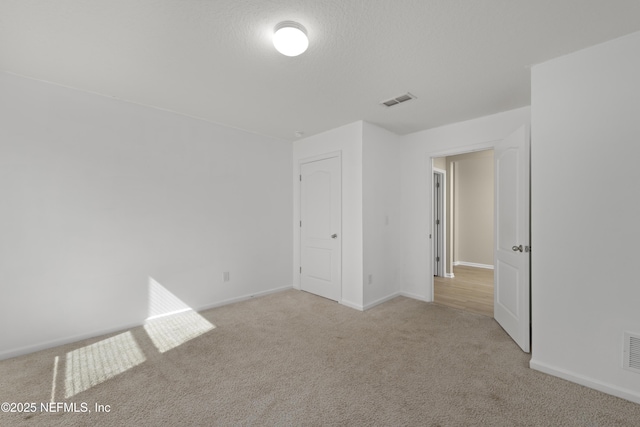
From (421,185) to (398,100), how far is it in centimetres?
146

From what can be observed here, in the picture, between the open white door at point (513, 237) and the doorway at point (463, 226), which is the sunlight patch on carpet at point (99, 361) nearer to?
the open white door at point (513, 237)

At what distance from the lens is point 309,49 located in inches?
80.7

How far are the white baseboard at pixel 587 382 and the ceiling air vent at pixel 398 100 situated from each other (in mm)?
2613

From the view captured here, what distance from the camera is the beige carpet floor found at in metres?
1.71

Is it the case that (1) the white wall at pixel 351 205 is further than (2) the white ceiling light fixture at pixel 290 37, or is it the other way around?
(1) the white wall at pixel 351 205

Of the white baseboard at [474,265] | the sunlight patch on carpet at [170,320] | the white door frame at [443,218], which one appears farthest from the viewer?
the white baseboard at [474,265]

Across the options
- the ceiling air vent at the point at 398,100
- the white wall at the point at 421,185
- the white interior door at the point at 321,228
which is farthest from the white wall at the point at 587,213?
the white interior door at the point at 321,228

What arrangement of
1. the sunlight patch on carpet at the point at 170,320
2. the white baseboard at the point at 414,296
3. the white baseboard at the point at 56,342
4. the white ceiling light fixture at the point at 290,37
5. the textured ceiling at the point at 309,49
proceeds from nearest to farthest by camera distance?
the textured ceiling at the point at 309,49 < the white ceiling light fixture at the point at 290,37 < the white baseboard at the point at 56,342 < the sunlight patch on carpet at the point at 170,320 < the white baseboard at the point at 414,296

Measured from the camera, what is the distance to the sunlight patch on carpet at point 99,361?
205cm

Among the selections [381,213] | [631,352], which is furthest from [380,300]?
[631,352]

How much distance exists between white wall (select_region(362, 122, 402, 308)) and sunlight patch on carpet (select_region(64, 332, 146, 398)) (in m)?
2.57

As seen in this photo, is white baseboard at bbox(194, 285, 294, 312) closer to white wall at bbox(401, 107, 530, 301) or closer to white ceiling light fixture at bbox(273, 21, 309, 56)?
white wall at bbox(401, 107, 530, 301)

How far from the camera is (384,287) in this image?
3.95 metres

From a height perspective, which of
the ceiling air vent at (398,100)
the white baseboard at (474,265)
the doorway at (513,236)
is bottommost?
the white baseboard at (474,265)
